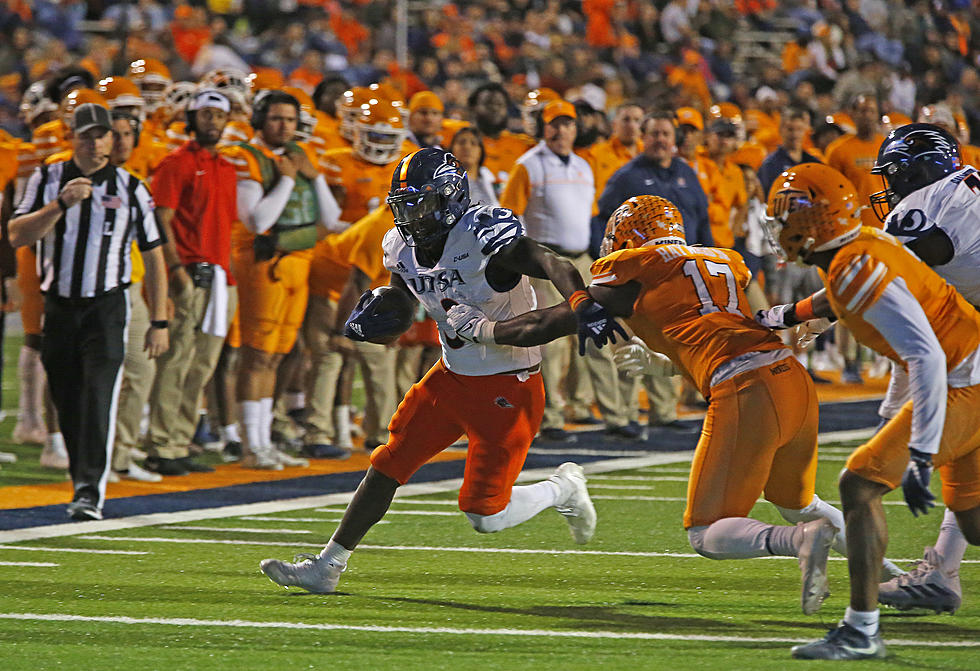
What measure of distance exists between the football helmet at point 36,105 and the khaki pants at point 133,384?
182 cm

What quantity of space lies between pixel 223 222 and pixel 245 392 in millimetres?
1050

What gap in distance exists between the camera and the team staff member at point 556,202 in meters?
10.6

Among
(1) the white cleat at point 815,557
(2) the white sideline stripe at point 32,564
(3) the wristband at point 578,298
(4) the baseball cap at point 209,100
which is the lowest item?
(2) the white sideline stripe at point 32,564

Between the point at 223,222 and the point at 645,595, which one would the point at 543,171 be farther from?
the point at 645,595

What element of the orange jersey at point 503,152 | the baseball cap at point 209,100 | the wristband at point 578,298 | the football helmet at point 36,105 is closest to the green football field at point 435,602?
the wristband at point 578,298

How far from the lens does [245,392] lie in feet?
31.0

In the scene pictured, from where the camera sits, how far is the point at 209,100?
9047 mm

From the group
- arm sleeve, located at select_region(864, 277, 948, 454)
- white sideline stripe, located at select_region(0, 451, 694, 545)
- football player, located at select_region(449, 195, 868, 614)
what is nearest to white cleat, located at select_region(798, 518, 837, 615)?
football player, located at select_region(449, 195, 868, 614)

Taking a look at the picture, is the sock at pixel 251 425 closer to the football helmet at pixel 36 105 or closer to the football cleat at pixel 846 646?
the football helmet at pixel 36 105

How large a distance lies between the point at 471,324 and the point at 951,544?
190cm

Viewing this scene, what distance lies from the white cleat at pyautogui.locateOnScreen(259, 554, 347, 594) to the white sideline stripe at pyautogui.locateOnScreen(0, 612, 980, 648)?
39cm

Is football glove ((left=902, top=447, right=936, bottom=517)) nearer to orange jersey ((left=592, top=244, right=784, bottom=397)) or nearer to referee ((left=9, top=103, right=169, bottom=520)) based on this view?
orange jersey ((left=592, top=244, right=784, bottom=397))

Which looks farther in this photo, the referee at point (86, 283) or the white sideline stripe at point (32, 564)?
the referee at point (86, 283)

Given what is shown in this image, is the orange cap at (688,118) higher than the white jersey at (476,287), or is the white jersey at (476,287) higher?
the white jersey at (476,287)
